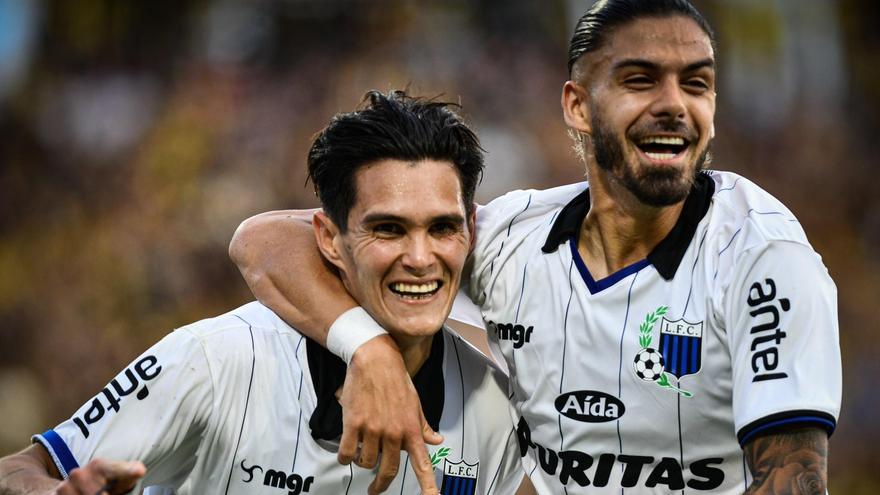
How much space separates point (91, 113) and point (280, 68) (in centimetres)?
178

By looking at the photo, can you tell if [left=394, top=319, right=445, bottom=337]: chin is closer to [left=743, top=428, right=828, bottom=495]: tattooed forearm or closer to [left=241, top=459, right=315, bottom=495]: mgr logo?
[left=241, top=459, right=315, bottom=495]: mgr logo

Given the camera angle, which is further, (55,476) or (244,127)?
(244,127)

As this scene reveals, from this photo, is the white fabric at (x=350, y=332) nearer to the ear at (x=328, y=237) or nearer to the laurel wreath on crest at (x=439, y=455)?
the ear at (x=328, y=237)

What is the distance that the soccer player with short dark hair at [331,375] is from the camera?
318 cm

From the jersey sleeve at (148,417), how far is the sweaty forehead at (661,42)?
154cm

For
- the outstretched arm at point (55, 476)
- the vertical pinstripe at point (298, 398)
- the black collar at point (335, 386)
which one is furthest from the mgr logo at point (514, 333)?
the outstretched arm at point (55, 476)

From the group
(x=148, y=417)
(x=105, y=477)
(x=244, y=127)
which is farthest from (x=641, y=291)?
(x=244, y=127)

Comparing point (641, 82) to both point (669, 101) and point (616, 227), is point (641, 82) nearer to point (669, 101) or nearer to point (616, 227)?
point (669, 101)

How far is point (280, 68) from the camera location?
1068 cm

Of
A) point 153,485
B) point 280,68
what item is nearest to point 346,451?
point 153,485

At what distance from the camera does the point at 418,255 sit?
10.8 feet

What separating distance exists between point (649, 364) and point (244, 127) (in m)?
7.73

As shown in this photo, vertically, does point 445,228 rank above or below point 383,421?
above

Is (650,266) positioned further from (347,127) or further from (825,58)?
(825,58)
